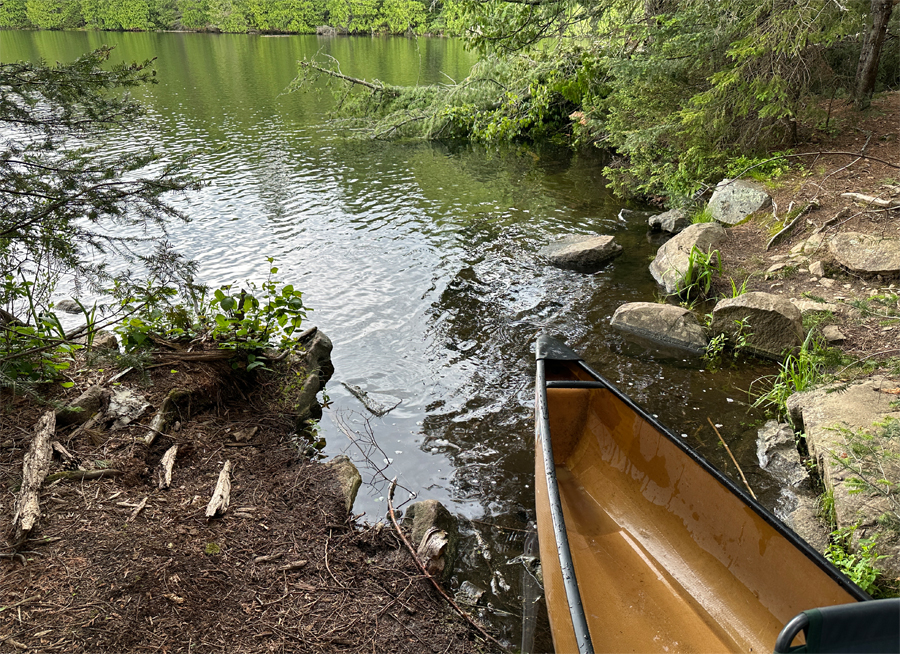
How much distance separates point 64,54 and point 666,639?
38.8 m

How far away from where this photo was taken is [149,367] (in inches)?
183

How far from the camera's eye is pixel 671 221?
10438 millimetres

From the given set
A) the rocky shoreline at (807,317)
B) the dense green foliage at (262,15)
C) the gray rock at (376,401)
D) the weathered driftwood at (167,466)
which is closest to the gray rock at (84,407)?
the weathered driftwood at (167,466)

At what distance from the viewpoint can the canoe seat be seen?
1432mm

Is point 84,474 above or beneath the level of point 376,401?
above

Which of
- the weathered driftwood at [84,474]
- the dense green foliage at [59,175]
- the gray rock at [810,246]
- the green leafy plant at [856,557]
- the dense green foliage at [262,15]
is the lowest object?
the green leafy plant at [856,557]

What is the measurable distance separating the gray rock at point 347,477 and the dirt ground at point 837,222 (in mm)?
5238

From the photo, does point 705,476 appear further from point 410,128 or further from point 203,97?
point 203,97

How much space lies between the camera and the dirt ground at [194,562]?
9.08 feet

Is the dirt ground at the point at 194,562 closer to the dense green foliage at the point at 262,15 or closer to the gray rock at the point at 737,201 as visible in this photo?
the gray rock at the point at 737,201

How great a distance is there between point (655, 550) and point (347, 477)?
250 centimetres

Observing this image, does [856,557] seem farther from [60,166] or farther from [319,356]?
[60,166]

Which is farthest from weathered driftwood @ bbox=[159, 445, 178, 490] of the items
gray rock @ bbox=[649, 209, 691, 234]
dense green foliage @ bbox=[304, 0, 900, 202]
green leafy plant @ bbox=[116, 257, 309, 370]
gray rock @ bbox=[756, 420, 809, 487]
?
gray rock @ bbox=[649, 209, 691, 234]

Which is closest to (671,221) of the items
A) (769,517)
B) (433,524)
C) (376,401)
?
(376,401)
